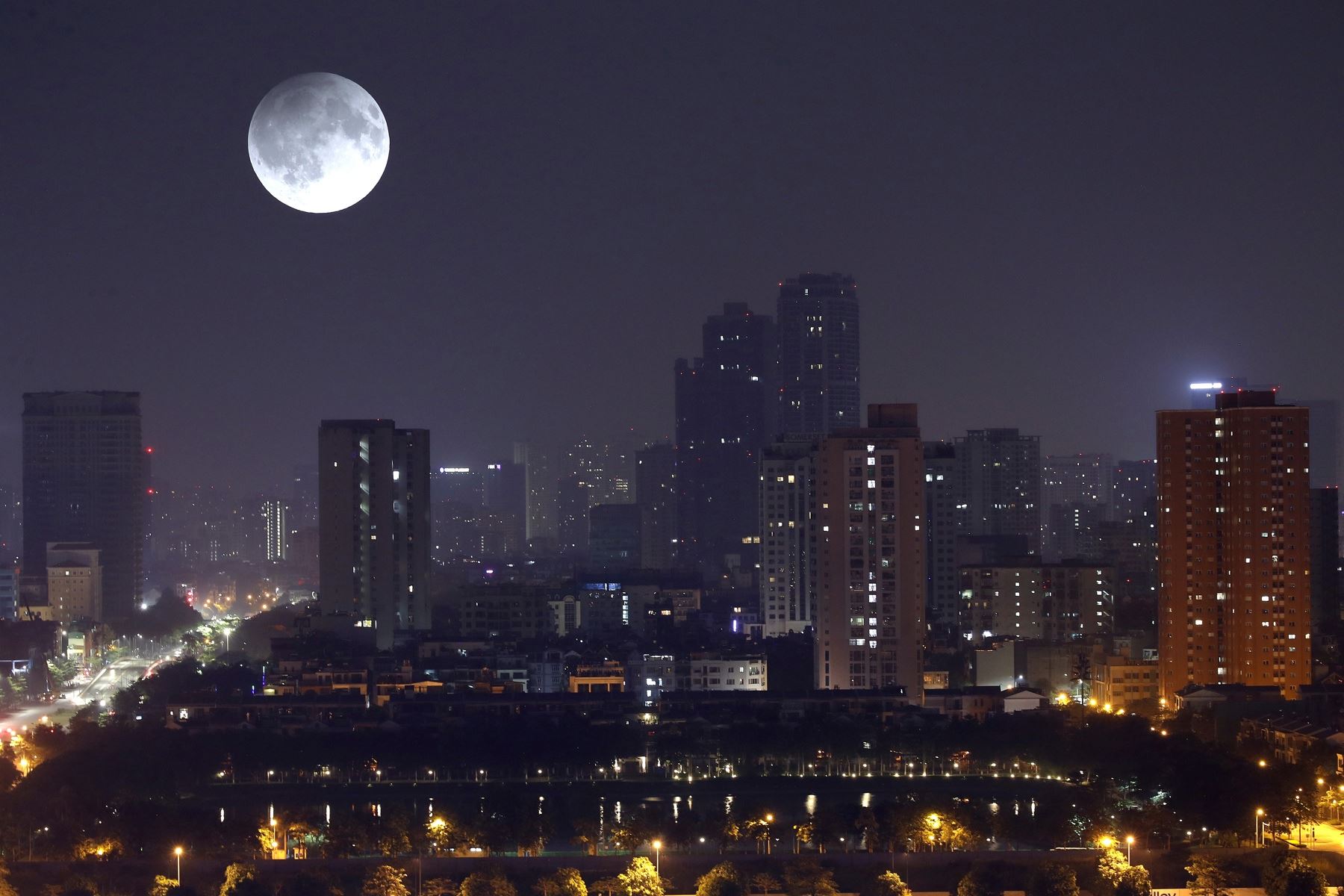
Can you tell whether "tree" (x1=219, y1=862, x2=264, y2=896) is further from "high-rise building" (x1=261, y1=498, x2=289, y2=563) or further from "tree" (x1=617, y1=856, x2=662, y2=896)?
"high-rise building" (x1=261, y1=498, x2=289, y2=563)

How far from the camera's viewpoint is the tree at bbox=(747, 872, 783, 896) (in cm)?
1599

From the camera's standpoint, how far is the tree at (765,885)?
52.5 ft

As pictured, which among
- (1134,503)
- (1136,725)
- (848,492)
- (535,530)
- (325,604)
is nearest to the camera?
(1136,725)

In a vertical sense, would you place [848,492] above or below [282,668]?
above

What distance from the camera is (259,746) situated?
22.9 metres

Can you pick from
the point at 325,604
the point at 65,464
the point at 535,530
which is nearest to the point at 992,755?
the point at 325,604

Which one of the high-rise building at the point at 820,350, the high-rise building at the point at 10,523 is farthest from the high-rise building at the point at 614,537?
the high-rise building at the point at 10,523

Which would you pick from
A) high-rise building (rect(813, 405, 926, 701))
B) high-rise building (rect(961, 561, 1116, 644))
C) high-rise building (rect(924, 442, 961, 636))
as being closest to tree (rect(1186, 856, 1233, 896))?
high-rise building (rect(813, 405, 926, 701))

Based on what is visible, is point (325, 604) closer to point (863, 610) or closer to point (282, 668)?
point (282, 668)

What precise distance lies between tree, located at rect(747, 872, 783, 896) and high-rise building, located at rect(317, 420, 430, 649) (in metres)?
17.8

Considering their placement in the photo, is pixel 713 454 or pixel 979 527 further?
pixel 713 454

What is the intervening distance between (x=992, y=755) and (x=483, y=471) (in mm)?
50568

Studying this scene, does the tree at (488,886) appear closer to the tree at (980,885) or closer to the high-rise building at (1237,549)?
the tree at (980,885)

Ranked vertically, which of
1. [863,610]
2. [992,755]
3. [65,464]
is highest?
[65,464]
